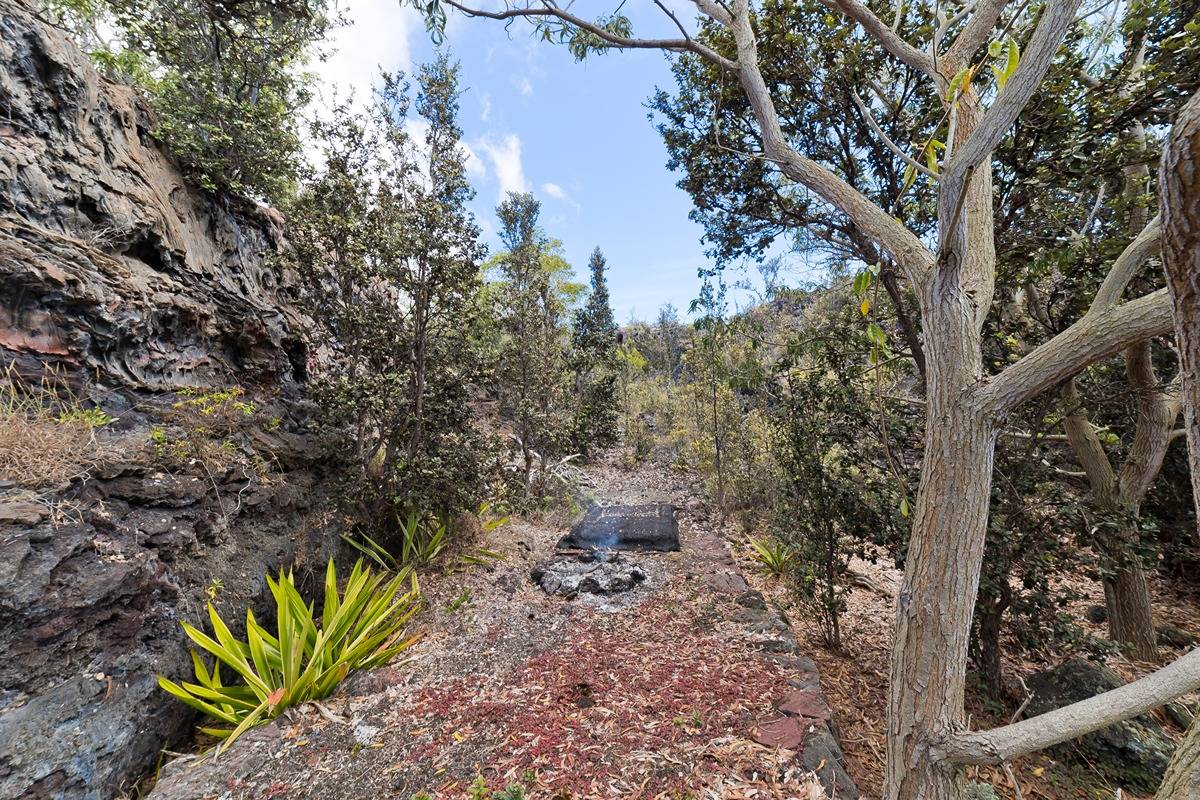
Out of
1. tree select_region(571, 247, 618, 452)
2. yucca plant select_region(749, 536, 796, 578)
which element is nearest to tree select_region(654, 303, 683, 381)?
tree select_region(571, 247, 618, 452)

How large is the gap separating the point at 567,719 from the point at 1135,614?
4.44 m

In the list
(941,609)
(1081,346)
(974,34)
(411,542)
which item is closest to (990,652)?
(941,609)

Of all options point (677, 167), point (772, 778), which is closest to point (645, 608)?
point (772, 778)

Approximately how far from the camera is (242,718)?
262cm

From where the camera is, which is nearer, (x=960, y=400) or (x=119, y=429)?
(x=960, y=400)

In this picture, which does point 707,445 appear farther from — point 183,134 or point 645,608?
point 183,134

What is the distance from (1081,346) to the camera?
1.47m

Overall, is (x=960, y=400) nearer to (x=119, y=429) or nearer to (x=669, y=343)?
(x=119, y=429)

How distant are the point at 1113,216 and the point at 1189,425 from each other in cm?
364

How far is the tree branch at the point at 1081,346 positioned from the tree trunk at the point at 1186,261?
1.77 feet

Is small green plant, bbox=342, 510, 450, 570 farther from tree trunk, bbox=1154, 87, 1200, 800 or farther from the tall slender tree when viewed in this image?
tree trunk, bbox=1154, 87, 1200, 800

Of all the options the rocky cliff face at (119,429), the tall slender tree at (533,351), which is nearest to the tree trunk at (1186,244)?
the rocky cliff face at (119,429)

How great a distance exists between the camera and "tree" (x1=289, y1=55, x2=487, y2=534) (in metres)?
4.26

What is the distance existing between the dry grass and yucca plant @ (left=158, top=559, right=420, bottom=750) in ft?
4.06
